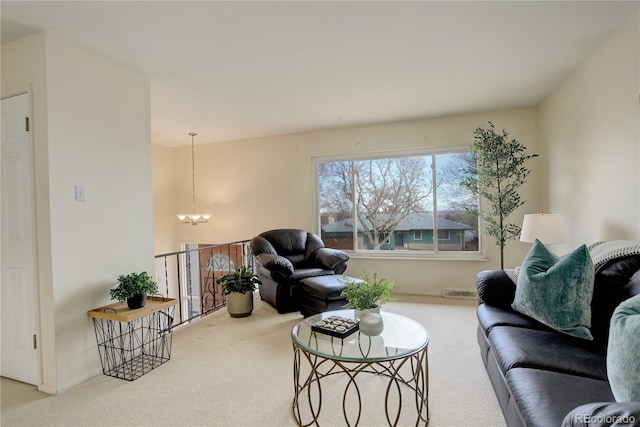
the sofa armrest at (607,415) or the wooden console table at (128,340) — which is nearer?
the sofa armrest at (607,415)

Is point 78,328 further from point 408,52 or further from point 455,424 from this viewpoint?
point 408,52

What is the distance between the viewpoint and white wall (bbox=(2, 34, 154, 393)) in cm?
215

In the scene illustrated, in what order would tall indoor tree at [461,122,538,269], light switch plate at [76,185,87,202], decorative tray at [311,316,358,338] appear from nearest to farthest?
decorative tray at [311,316,358,338], light switch plate at [76,185,87,202], tall indoor tree at [461,122,538,269]

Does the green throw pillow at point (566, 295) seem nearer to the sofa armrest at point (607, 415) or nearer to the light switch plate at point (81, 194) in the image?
the sofa armrest at point (607, 415)

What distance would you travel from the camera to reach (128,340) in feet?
8.52

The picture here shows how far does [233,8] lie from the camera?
6.39 feet

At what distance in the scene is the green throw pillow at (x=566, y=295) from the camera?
1.74 meters

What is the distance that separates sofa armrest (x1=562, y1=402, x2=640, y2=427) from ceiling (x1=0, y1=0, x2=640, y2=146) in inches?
82.8

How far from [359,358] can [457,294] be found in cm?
313

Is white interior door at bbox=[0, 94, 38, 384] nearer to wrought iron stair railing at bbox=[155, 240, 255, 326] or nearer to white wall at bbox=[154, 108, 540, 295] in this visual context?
wrought iron stair railing at bbox=[155, 240, 255, 326]

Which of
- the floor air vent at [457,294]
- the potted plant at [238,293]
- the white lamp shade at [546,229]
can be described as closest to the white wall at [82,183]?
the potted plant at [238,293]

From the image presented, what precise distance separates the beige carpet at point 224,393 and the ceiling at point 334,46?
2.43 meters

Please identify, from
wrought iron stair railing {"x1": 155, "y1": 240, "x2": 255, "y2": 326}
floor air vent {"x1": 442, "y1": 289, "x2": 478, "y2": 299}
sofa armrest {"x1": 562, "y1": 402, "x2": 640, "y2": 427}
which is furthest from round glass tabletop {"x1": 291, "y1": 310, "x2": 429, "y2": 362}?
wrought iron stair railing {"x1": 155, "y1": 240, "x2": 255, "y2": 326}

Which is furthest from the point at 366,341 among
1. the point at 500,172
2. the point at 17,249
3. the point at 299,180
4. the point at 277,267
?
the point at 299,180
